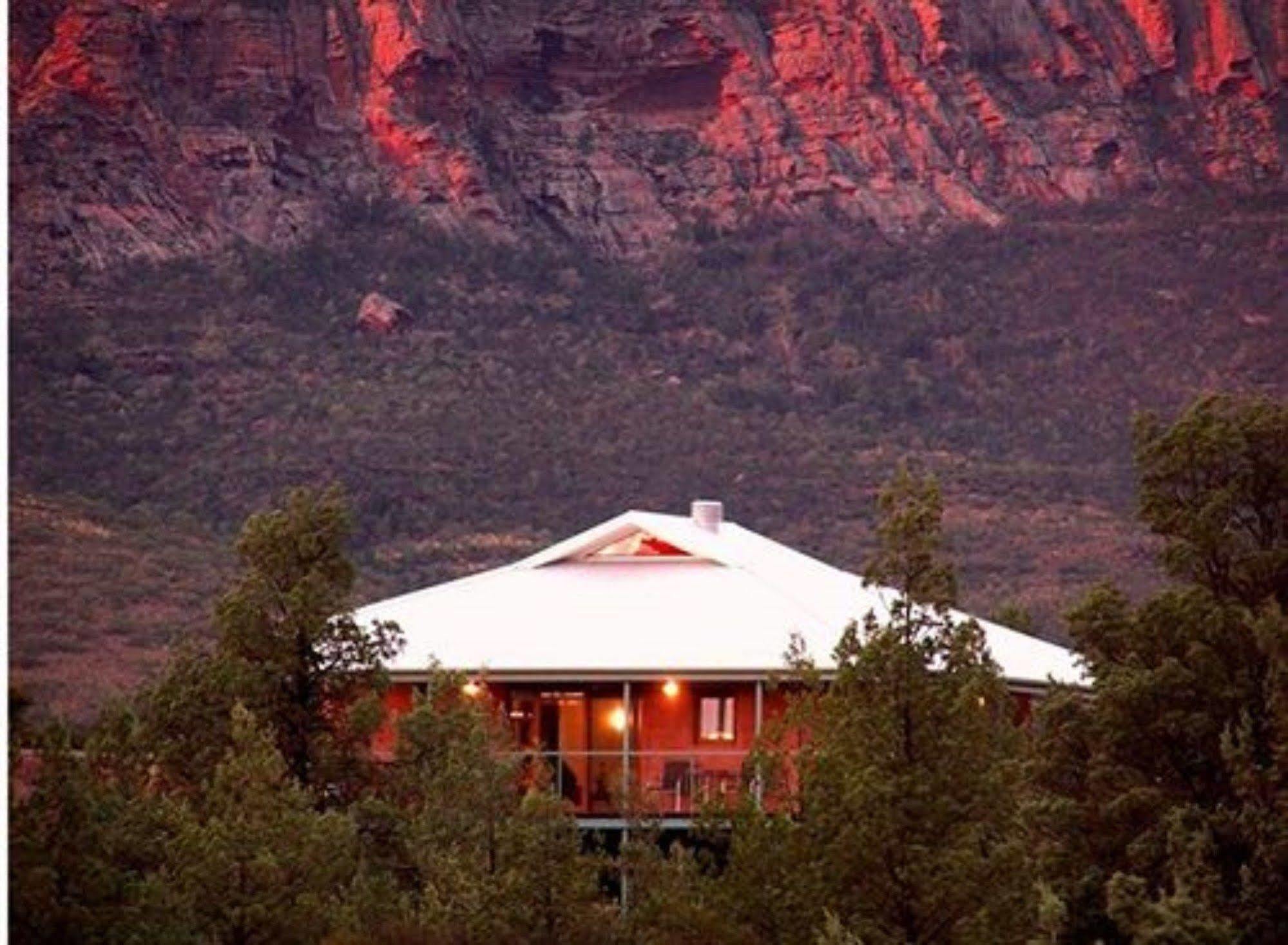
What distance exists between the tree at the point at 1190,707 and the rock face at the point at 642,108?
1866 inches

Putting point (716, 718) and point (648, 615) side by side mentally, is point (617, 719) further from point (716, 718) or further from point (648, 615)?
point (648, 615)

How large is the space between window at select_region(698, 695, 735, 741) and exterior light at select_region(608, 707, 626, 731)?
744mm

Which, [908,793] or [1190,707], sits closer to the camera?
[908,793]

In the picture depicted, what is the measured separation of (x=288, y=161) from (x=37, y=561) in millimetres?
20241

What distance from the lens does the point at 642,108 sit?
3204 inches

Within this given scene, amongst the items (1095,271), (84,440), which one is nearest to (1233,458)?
(84,440)

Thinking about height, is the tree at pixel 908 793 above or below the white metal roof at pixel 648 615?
below

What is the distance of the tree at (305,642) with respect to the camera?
30.1 metres

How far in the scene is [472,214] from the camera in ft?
254

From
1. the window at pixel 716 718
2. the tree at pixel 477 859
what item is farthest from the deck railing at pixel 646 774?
the tree at pixel 477 859

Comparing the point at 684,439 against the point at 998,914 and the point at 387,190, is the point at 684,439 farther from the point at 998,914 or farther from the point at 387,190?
the point at 998,914

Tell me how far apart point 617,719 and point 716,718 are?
0.94 meters

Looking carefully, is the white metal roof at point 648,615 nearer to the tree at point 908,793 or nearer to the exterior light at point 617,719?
the exterior light at point 617,719

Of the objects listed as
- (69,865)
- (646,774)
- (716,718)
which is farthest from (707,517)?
(69,865)
